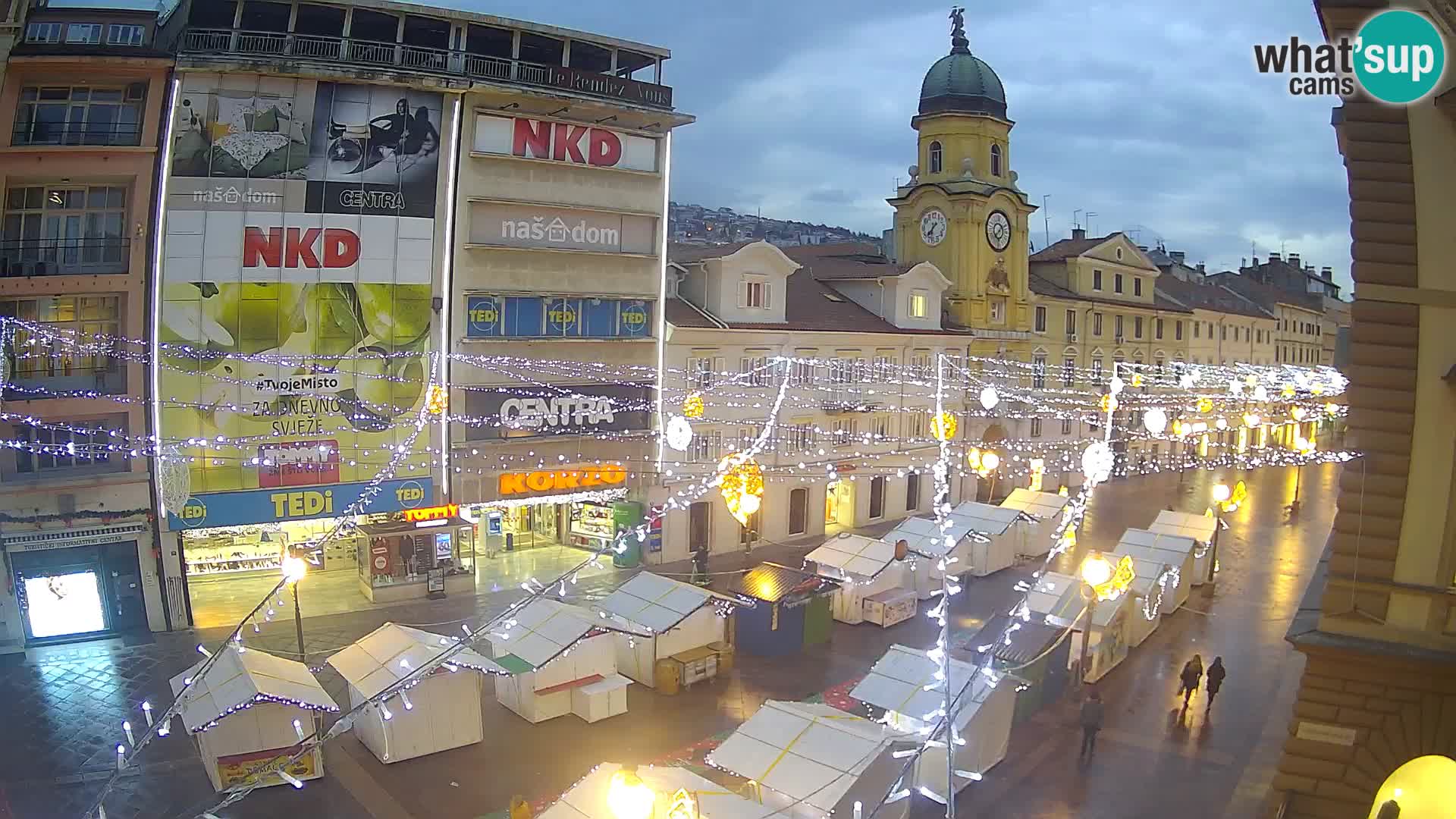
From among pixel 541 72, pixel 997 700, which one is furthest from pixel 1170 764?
pixel 541 72

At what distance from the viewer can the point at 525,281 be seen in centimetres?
2722

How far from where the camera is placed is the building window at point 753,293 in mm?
32250

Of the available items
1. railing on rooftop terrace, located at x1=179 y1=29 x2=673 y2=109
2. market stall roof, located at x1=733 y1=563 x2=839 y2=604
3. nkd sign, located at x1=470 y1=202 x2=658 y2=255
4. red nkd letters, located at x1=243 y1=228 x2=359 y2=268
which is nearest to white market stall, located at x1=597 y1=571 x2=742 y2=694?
market stall roof, located at x1=733 y1=563 x2=839 y2=604

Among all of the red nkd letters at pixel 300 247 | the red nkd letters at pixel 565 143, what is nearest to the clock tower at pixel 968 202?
the red nkd letters at pixel 565 143

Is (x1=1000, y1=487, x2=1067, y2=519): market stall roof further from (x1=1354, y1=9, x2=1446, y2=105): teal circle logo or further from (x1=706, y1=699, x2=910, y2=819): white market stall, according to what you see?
(x1=1354, y1=9, x2=1446, y2=105): teal circle logo

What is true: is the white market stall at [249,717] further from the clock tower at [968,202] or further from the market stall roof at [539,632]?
the clock tower at [968,202]

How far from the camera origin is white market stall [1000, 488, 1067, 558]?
31422mm

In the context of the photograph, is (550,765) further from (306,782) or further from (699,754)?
(306,782)

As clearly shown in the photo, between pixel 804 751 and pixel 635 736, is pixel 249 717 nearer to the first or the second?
pixel 635 736

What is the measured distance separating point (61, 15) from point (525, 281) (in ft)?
38.4

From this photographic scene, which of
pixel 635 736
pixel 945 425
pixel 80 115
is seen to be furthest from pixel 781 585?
pixel 80 115

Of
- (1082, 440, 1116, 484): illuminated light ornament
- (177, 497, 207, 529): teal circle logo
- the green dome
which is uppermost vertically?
the green dome

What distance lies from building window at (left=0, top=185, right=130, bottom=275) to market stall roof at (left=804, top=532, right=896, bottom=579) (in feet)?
57.4

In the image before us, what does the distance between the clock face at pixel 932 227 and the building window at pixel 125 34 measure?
27792mm
